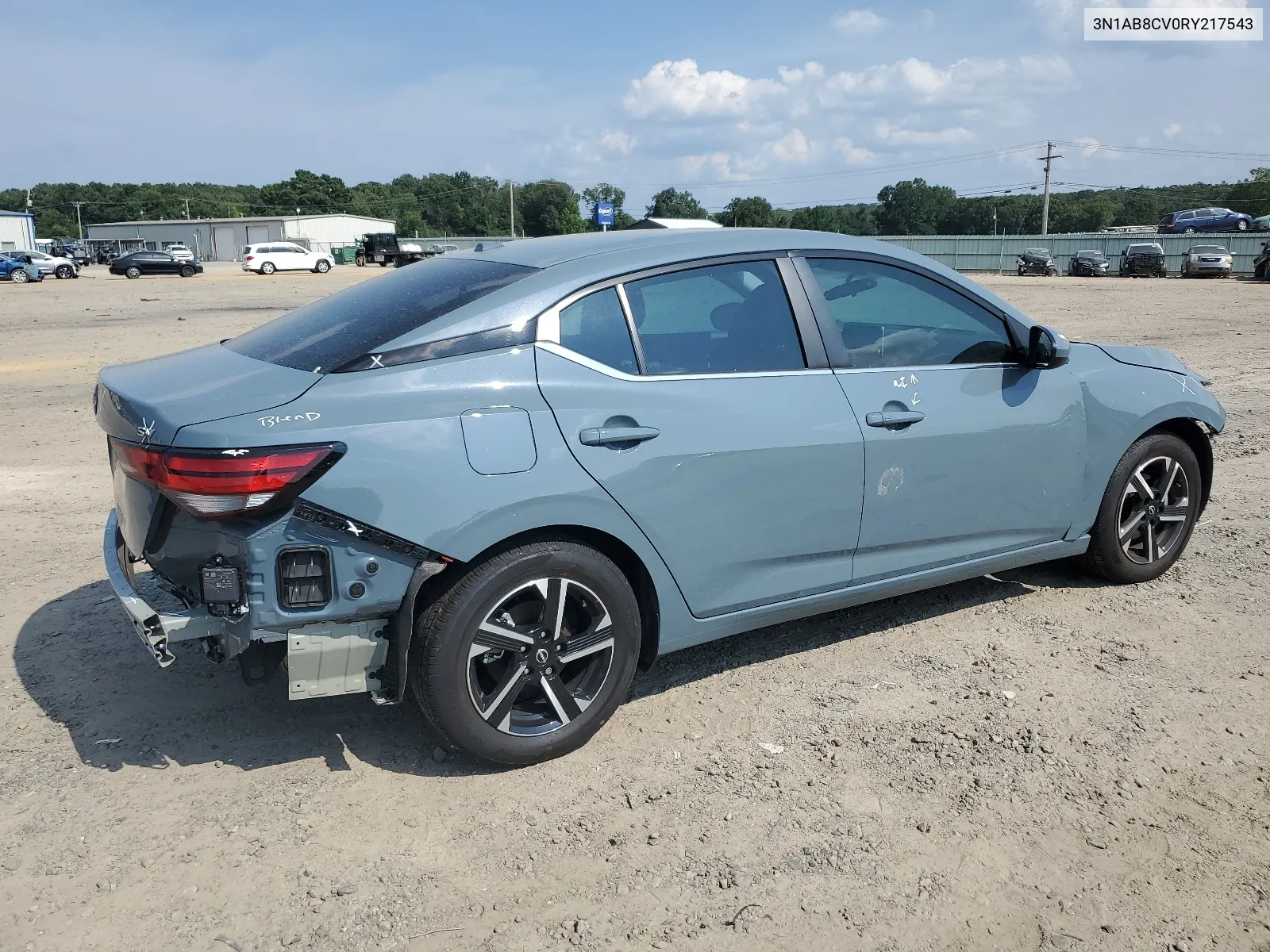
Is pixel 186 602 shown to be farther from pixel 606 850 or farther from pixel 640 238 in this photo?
pixel 640 238

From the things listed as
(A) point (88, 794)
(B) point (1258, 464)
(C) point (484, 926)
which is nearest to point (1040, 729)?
(C) point (484, 926)

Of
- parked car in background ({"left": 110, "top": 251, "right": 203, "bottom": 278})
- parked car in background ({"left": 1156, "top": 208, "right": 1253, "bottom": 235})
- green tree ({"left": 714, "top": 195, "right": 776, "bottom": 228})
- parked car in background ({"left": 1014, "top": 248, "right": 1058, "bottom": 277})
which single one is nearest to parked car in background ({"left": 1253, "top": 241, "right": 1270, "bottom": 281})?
parked car in background ({"left": 1014, "top": 248, "right": 1058, "bottom": 277})

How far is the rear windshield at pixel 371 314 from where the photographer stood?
10.6ft

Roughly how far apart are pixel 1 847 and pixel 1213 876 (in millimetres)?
3396

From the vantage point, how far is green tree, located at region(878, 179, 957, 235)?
321ft

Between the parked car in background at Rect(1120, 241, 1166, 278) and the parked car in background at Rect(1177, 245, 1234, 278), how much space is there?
2713 mm

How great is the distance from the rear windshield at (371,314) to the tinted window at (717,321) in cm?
46

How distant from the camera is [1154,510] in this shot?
16.0 ft

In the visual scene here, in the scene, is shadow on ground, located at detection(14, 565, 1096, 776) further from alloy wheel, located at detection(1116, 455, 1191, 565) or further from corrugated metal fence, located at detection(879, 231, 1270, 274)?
corrugated metal fence, located at detection(879, 231, 1270, 274)

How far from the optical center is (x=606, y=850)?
2953 millimetres

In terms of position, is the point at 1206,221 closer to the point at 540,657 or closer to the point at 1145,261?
the point at 1145,261

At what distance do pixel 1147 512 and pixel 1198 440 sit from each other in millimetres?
469

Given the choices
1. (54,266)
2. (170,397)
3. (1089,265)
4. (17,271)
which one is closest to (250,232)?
(54,266)

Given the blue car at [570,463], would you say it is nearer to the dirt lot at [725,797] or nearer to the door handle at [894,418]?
the door handle at [894,418]
